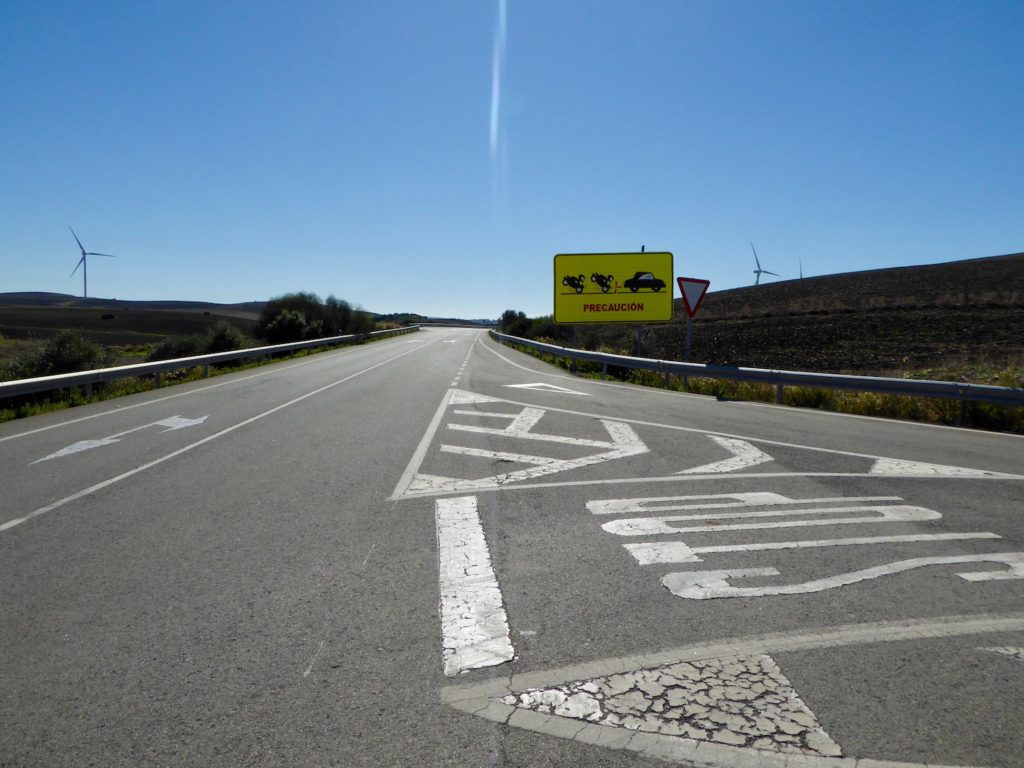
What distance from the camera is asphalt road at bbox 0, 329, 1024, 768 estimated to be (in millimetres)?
2875

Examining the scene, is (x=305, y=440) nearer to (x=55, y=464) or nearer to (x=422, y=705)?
(x=55, y=464)

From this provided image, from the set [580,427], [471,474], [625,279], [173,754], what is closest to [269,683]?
[173,754]

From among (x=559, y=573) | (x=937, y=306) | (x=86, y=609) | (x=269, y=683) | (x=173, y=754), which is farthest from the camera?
(x=937, y=306)

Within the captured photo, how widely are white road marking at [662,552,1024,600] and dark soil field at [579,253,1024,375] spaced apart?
56.6ft

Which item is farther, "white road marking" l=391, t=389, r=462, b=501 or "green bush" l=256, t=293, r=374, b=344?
"green bush" l=256, t=293, r=374, b=344

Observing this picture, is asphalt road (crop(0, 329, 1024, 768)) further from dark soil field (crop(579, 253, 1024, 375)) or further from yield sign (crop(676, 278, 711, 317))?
dark soil field (crop(579, 253, 1024, 375))

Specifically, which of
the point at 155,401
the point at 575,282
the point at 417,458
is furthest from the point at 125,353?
the point at 417,458

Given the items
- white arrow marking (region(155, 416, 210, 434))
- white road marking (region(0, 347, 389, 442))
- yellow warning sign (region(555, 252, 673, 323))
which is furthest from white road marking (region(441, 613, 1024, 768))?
yellow warning sign (region(555, 252, 673, 323))

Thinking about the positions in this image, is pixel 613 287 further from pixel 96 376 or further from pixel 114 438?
pixel 114 438

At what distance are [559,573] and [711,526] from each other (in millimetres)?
1688

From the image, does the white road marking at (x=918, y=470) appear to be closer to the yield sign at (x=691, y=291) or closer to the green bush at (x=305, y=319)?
the yield sign at (x=691, y=291)

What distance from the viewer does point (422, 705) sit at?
308 centimetres

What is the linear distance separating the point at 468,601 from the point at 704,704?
5.29 feet

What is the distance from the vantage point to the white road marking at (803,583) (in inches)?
171
